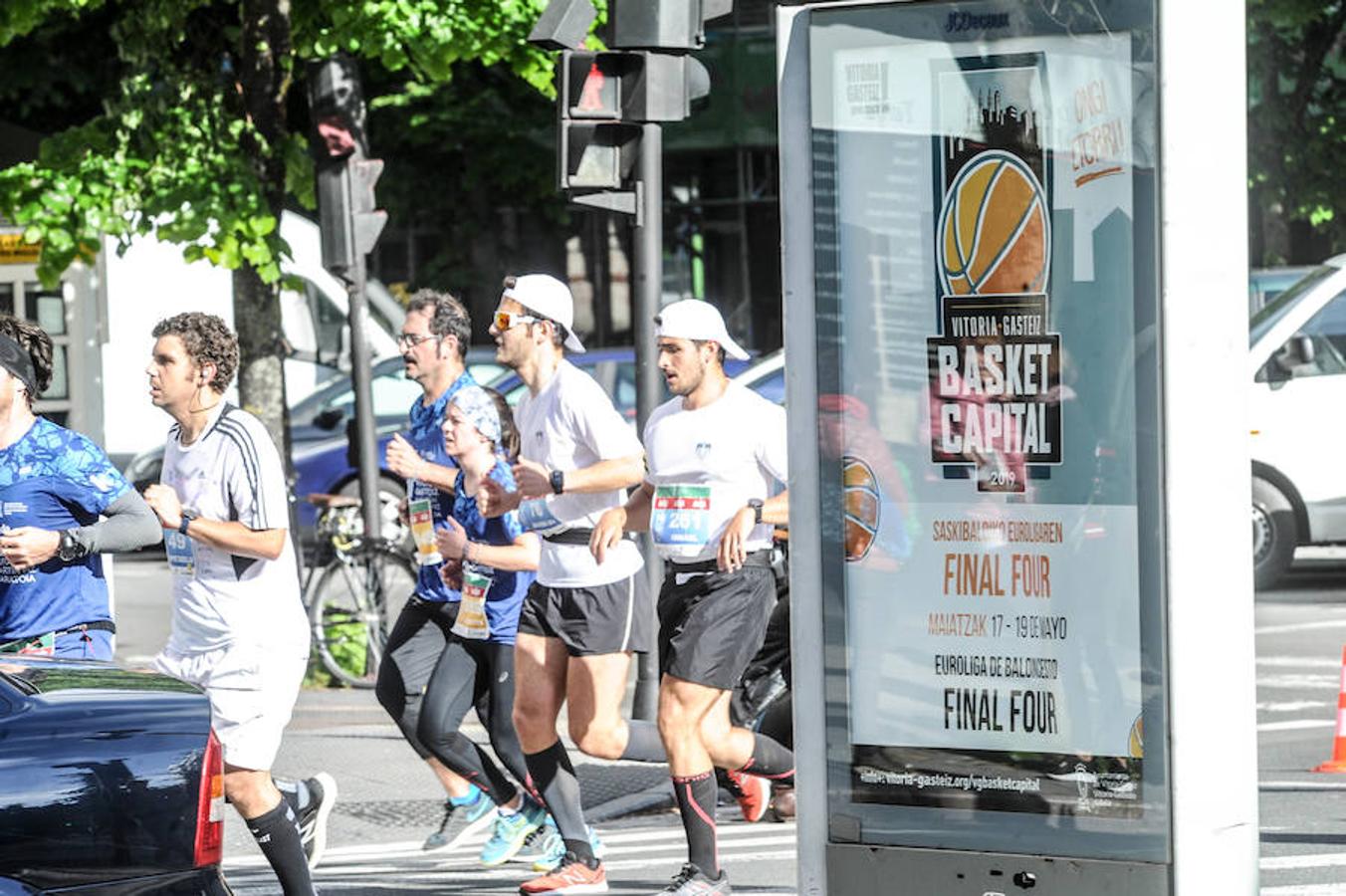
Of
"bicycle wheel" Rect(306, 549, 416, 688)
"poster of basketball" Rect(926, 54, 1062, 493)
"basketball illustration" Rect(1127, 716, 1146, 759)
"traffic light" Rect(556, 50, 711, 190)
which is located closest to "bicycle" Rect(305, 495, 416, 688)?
"bicycle wheel" Rect(306, 549, 416, 688)

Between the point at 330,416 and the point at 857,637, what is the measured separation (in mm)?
15748

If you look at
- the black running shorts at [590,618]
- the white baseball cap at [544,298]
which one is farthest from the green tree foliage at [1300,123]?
the black running shorts at [590,618]

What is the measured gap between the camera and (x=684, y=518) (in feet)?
24.0

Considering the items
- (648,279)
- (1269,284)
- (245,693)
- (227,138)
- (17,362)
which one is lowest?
(245,693)

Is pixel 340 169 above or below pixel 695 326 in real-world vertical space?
above

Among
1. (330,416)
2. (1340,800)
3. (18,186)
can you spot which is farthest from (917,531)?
(330,416)

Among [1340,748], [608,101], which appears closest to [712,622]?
[608,101]

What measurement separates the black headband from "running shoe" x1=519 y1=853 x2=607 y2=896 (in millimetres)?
2162

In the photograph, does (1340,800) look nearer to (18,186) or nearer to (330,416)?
(18,186)

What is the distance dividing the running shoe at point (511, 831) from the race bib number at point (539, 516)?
1.14 m

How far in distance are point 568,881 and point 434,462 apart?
5.95 ft

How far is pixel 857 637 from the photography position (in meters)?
4.72

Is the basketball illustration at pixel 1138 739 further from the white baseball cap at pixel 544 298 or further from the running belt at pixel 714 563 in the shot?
the white baseball cap at pixel 544 298

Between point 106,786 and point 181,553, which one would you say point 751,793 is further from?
point 106,786
